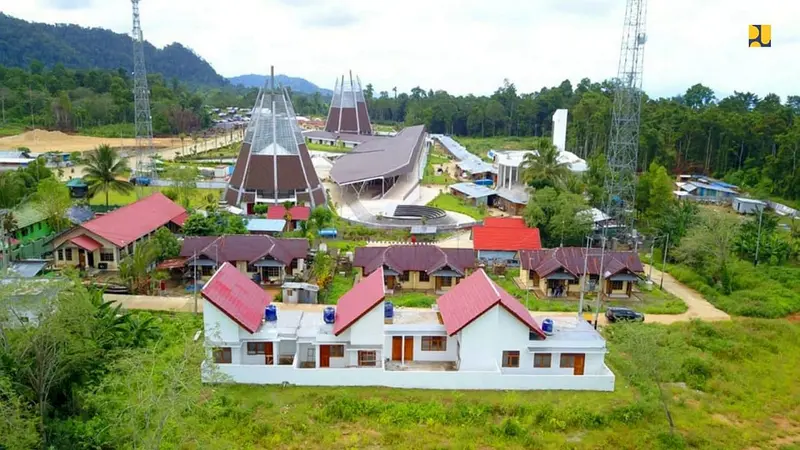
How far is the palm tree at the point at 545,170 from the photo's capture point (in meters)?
41.7

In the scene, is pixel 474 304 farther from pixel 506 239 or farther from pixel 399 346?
pixel 506 239

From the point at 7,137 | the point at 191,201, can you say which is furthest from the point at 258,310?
the point at 7,137

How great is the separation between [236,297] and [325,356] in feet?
11.1

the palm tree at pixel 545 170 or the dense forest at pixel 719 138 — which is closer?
the palm tree at pixel 545 170

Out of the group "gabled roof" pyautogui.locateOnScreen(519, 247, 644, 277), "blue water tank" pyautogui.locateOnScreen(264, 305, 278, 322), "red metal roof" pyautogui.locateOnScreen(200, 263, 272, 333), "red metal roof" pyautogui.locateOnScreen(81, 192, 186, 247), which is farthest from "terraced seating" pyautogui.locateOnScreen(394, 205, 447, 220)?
"blue water tank" pyautogui.locateOnScreen(264, 305, 278, 322)

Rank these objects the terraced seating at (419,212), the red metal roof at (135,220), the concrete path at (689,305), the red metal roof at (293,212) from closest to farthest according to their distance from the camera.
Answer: the concrete path at (689,305), the red metal roof at (135,220), the red metal roof at (293,212), the terraced seating at (419,212)

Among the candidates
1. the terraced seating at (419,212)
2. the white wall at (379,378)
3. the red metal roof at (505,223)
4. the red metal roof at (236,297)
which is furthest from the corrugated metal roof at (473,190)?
the white wall at (379,378)

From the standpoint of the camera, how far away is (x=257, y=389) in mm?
18547

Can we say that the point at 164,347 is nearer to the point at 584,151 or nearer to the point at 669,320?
the point at 669,320

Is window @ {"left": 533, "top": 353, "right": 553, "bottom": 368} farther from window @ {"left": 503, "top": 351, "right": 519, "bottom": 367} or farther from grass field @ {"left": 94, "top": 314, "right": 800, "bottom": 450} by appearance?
grass field @ {"left": 94, "top": 314, "right": 800, "bottom": 450}

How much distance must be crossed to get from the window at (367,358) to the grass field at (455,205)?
80.3 ft

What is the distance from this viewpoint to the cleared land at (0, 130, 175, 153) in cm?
6997

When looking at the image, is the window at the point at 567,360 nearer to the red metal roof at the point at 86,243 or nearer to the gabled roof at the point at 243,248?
the gabled roof at the point at 243,248

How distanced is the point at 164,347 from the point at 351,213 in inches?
930
